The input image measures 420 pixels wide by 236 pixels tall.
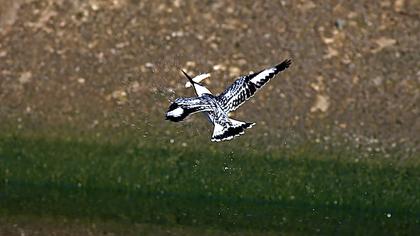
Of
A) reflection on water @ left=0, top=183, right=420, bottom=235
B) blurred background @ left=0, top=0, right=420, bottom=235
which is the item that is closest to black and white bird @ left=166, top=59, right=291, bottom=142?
reflection on water @ left=0, top=183, right=420, bottom=235

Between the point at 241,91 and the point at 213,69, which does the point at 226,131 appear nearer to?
the point at 241,91

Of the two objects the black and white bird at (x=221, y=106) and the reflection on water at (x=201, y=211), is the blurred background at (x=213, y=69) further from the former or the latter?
the black and white bird at (x=221, y=106)

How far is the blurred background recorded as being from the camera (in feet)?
41.9

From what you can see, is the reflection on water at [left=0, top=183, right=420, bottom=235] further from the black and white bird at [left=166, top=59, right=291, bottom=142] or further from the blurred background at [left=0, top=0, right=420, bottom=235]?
the black and white bird at [left=166, top=59, right=291, bottom=142]

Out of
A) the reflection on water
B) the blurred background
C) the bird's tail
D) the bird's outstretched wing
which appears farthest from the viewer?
the blurred background

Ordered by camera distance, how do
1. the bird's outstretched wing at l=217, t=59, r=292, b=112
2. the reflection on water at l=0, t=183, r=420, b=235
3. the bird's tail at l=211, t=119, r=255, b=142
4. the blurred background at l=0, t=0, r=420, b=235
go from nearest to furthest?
the bird's tail at l=211, t=119, r=255, b=142
the bird's outstretched wing at l=217, t=59, r=292, b=112
the reflection on water at l=0, t=183, r=420, b=235
the blurred background at l=0, t=0, r=420, b=235

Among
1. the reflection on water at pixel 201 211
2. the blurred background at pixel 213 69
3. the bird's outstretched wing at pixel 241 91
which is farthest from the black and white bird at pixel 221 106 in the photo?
the blurred background at pixel 213 69

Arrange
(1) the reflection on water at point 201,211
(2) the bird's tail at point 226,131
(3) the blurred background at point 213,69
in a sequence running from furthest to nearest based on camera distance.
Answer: (3) the blurred background at point 213,69 → (1) the reflection on water at point 201,211 → (2) the bird's tail at point 226,131

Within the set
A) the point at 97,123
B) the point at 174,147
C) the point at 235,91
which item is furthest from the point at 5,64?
the point at 235,91

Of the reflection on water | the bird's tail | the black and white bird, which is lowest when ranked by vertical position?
the reflection on water

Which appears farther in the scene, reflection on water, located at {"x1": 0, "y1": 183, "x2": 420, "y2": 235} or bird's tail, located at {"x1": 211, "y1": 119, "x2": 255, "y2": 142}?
reflection on water, located at {"x1": 0, "y1": 183, "x2": 420, "y2": 235}

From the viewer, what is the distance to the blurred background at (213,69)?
12758 mm

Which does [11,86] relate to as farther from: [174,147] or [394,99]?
[394,99]

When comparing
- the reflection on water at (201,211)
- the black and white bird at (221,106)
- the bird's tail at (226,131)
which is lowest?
the reflection on water at (201,211)
